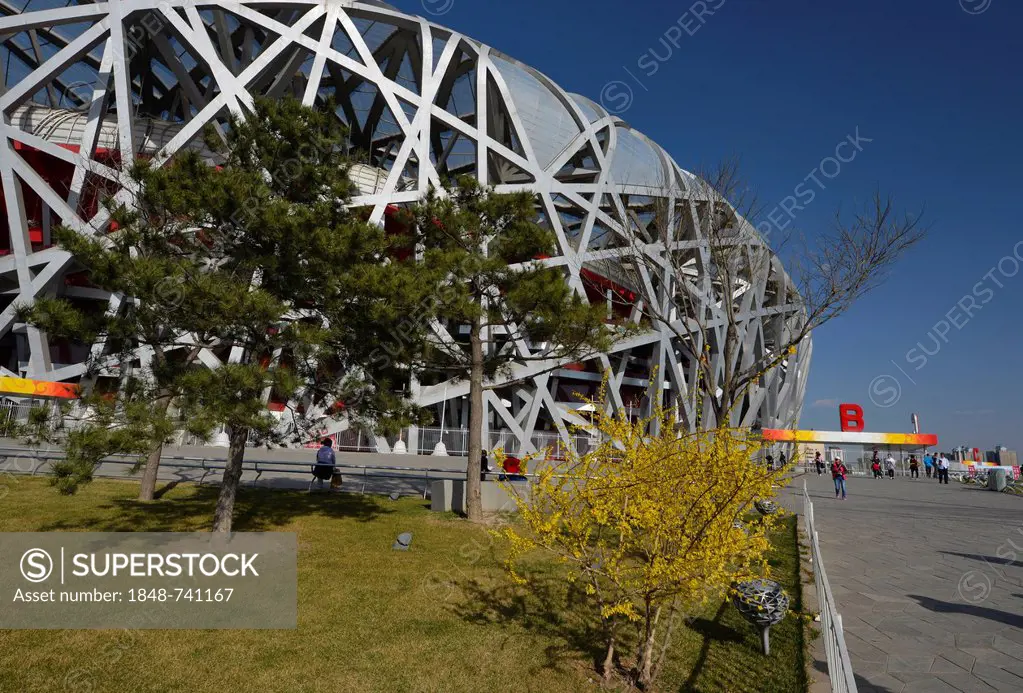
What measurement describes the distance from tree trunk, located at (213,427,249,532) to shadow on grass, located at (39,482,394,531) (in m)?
0.86

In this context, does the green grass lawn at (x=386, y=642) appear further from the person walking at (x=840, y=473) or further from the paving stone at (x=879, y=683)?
the person walking at (x=840, y=473)

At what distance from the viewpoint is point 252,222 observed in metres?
7.55

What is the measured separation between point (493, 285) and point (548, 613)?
6.55m

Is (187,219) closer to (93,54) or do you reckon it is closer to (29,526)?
(29,526)

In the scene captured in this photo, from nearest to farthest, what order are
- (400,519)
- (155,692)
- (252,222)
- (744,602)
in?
(155,692), (744,602), (252,222), (400,519)

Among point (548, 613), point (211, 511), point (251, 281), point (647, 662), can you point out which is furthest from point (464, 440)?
point (647, 662)

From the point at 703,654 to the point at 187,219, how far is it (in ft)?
27.9

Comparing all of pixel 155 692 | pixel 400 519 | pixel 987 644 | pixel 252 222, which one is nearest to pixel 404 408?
pixel 400 519

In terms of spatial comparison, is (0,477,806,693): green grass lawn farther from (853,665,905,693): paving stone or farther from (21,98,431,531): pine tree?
(21,98,431,531): pine tree

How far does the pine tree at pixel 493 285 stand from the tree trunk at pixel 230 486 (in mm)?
3724

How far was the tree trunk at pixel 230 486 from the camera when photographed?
26.7ft

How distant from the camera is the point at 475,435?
38.1ft

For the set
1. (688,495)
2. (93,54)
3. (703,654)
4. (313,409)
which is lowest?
(703,654)

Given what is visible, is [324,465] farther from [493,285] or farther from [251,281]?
[251,281]
